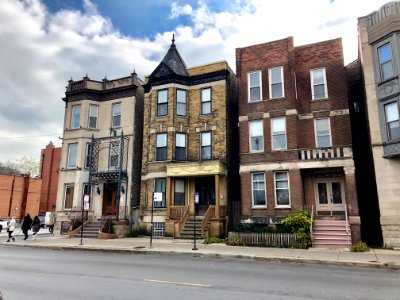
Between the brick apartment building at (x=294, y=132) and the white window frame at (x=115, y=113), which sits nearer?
the brick apartment building at (x=294, y=132)

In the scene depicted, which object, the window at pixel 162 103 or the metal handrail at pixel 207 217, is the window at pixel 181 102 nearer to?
the window at pixel 162 103

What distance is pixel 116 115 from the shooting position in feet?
90.6

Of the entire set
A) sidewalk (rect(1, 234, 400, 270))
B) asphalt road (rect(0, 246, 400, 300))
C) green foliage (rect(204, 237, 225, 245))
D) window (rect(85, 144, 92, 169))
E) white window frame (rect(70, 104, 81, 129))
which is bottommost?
asphalt road (rect(0, 246, 400, 300))

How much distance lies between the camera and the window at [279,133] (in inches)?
837

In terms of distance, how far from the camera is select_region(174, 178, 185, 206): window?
2350cm

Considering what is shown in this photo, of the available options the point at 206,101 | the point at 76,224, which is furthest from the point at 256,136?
the point at 76,224

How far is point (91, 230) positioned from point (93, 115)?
9863mm

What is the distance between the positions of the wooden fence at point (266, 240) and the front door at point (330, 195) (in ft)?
15.3

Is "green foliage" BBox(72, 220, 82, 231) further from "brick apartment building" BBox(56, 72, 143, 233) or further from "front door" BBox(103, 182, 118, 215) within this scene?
"front door" BBox(103, 182, 118, 215)

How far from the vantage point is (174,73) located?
2505 cm

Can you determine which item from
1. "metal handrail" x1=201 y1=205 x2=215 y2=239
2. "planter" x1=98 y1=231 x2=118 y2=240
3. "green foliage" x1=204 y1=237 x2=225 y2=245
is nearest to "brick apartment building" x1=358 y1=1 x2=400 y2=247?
"green foliage" x1=204 y1=237 x2=225 y2=245

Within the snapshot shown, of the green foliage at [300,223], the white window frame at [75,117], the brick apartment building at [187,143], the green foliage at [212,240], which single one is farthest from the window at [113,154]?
the green foliage at [300,223]

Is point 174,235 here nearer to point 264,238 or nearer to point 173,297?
point 264,238

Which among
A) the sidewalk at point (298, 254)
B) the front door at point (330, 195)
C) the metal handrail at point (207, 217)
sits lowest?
the sidewalk at point (298, 254)
